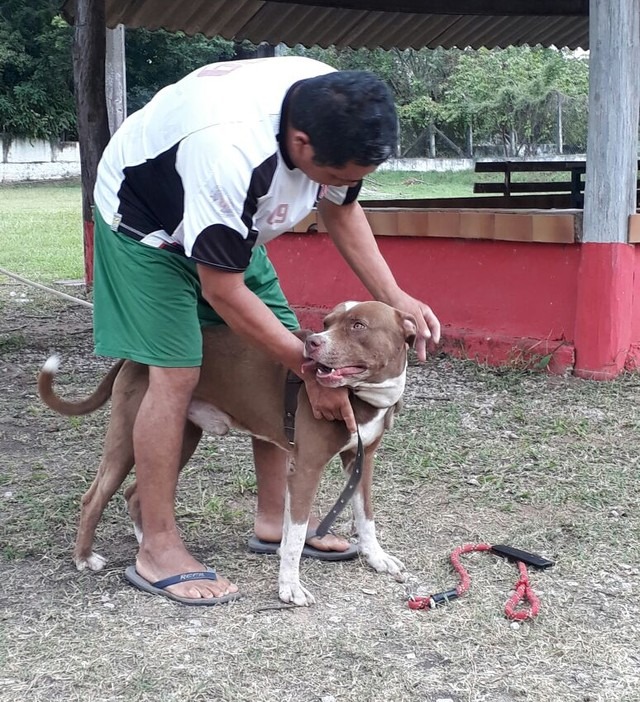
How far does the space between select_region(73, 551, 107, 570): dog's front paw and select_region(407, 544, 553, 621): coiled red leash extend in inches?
41.8

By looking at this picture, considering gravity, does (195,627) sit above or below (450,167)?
below

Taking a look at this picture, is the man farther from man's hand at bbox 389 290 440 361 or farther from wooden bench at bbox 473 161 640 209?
wooden bench at bbox 473 161 640 209

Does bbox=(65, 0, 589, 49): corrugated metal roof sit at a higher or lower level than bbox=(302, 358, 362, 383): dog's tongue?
higher

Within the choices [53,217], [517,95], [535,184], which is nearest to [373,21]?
[535,184]

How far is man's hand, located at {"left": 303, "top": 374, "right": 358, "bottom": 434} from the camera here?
284 centimetres

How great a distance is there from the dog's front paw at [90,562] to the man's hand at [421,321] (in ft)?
4.27

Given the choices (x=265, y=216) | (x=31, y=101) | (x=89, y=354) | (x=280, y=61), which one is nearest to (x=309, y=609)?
(x=265, y=216)

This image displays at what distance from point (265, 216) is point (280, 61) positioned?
45 cm

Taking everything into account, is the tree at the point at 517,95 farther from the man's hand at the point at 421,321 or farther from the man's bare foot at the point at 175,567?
the man's bare foot at the point at 175,567

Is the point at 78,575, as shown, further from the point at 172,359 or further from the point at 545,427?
the point at 545,427

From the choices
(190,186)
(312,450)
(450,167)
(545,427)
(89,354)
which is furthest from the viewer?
(450,167)

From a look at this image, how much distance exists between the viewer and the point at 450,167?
96.2 feet

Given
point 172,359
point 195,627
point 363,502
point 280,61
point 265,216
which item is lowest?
point 195,627

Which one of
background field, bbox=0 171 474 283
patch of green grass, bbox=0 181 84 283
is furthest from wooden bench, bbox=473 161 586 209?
patch of green grass, bbox=0 181 84 283
